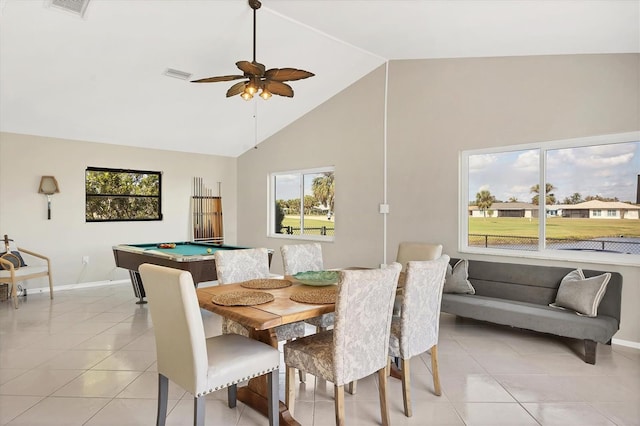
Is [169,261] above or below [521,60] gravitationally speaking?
below

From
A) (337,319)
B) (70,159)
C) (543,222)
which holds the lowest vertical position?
(337,319)

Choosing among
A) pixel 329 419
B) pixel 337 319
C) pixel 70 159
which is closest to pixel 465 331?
pixel 329 419

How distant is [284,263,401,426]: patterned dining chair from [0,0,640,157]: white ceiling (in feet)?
8.75

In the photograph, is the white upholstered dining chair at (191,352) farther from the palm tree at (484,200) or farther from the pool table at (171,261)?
the palm tree at (484,200)

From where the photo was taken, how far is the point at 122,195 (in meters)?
6.78

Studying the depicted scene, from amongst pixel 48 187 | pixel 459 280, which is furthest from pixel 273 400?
pixel 48 187

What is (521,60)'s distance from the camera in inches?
173

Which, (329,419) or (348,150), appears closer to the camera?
(329,419)

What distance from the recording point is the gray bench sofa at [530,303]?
3377mm

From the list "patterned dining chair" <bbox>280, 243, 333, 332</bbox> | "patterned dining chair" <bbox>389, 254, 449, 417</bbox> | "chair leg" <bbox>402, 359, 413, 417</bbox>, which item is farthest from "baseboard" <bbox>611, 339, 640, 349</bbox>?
"patterned dining chair" <bbox>280, 243, 333, 332</bbox>

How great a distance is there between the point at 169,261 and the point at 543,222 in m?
4.15

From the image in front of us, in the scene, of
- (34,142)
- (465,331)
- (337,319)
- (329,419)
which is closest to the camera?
(337,319)

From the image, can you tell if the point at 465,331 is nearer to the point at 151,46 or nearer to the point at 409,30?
the point at 409,30

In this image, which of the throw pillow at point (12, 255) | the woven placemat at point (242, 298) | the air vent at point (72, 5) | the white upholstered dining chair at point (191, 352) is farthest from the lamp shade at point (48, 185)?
the white upholstered dining chair at point (191, 352)
